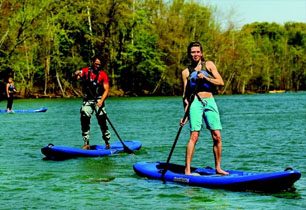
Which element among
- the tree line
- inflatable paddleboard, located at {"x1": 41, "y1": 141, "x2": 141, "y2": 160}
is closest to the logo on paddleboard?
inflatable paddleboard, located at {"x1": 41, "y1": 141, "x2": 141, "y2": 160}

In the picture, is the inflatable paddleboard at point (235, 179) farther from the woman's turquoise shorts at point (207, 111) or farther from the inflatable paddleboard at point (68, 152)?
the inflatable paddleboard at point (68, 152)

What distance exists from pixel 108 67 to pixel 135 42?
15.9 ft

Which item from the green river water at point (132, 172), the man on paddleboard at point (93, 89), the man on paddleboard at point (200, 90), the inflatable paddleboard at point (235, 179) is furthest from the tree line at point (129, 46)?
the man on paddleboard at point (200, 90)

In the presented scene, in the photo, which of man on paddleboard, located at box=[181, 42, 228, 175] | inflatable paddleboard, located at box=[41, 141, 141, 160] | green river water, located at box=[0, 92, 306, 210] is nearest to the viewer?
green river water, located at box=[0, 92, 306, 210]

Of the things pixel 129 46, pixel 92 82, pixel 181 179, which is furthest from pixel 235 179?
pixel 129 46

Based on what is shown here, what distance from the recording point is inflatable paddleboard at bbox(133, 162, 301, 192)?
8695 millimetres

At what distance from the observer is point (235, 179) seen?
9.05m

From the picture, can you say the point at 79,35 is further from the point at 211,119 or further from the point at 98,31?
the point at 211,119

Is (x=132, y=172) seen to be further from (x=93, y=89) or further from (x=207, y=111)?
(x=93, y=89)

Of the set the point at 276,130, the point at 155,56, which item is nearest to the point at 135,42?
the point at 155,56

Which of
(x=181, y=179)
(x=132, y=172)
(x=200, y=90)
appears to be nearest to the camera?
(x=200, y=90)

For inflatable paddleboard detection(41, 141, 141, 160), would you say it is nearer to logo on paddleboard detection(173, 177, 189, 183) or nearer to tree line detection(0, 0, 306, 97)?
logo on paddleboard detection(173, 177, 189, 183)

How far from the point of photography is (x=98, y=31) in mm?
71562

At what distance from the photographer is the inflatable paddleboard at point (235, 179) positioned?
870cm
